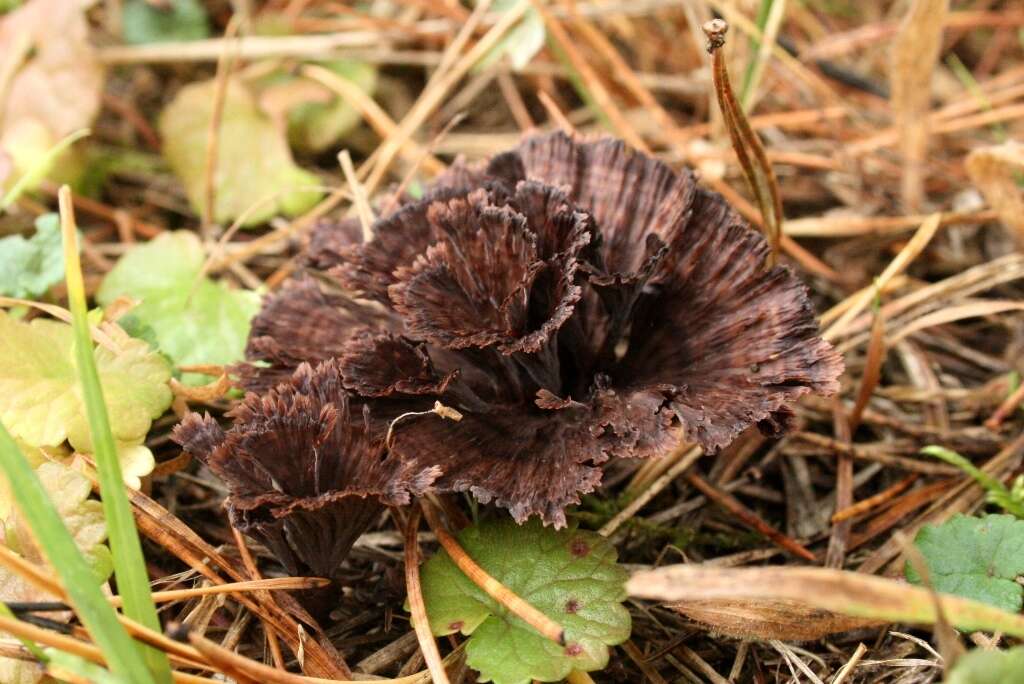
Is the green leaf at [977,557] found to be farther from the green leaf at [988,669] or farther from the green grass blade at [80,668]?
the green grass blade at [80,668]

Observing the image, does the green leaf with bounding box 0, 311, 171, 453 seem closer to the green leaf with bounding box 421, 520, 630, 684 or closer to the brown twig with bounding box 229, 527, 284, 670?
the brown twig with bounding box 229, 527, 284, 670

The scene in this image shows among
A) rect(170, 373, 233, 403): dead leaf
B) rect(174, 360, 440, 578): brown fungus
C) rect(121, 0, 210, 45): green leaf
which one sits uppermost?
rect(121, 0, 210, 45): green leaf

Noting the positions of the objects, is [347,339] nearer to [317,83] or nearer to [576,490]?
[576,490]

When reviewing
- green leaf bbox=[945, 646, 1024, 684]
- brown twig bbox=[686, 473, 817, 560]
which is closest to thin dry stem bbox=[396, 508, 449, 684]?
brown twig bbox=[686, 473, 817, 560]

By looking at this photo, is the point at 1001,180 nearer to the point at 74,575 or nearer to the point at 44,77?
the point at 74,575

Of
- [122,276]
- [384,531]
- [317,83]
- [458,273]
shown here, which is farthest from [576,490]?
[317,83]

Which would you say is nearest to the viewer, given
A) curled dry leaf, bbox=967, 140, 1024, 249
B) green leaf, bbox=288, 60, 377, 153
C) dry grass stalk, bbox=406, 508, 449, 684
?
dry grass stalk, bbox=406, 508, 449, 684
